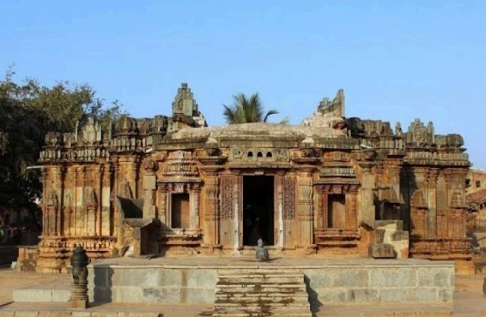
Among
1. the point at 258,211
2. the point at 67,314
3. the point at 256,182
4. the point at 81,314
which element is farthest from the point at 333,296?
the point at 258,211

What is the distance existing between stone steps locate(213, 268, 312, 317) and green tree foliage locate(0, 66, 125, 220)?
19516 millimetres

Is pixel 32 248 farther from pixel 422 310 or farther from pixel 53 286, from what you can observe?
pixel 422 310

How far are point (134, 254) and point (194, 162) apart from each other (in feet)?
9.67

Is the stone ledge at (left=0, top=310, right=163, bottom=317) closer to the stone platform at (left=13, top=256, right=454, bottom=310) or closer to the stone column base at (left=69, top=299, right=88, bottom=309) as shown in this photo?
the stone column base at (left=69, top=299, right=88, bottom=309)

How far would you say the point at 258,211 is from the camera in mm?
25203

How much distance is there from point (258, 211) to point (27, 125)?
15.1m

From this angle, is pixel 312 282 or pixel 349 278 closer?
pixel 312 282

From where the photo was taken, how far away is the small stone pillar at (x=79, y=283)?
53.4 feet

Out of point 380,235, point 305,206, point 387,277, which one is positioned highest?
point 305,206

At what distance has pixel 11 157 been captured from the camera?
34250mm

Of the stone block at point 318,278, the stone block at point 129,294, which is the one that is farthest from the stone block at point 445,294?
the stone block at point 129,294

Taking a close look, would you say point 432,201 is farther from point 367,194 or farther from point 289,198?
point 289,198

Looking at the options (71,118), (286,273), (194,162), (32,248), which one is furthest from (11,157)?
(286,273)

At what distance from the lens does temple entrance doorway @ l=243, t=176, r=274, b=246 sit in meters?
23.0
